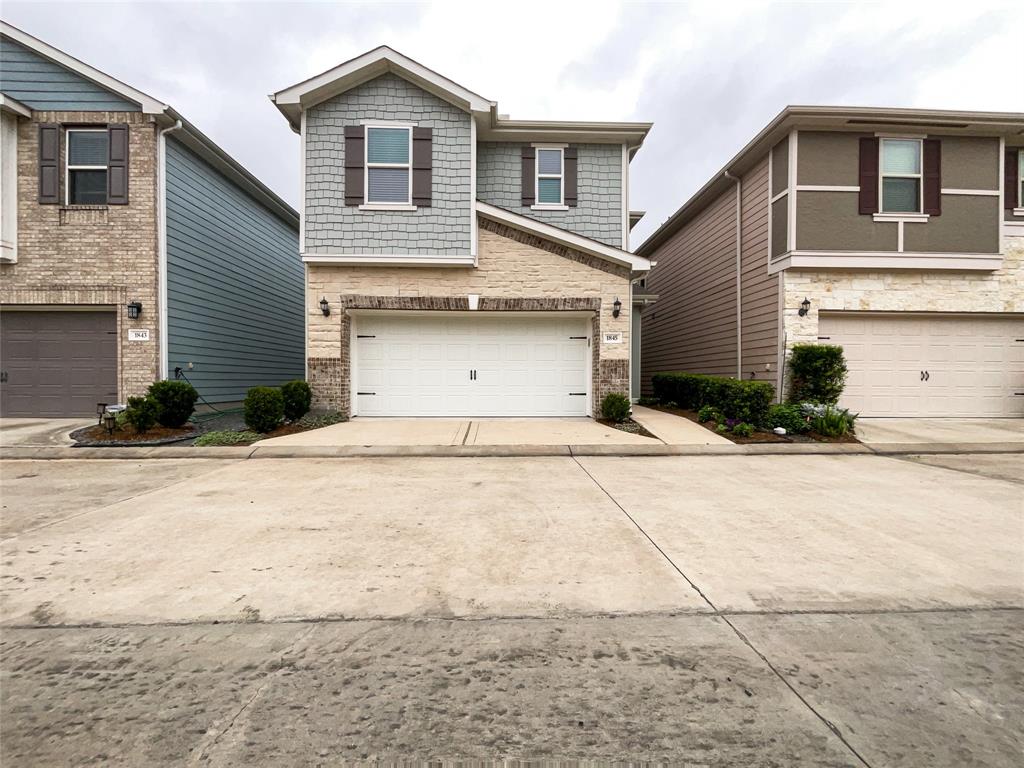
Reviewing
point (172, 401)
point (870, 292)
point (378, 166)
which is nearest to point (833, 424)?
point (870, 292)

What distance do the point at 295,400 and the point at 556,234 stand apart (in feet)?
19.5

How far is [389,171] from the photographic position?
958 centimetres

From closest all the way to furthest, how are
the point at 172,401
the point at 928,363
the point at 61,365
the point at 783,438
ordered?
the point at 783,438 → the point at 172,401 → the point at 61,365 → the point at 928,363

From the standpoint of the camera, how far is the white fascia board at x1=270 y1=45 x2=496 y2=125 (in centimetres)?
907

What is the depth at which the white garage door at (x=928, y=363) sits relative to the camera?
32.6 feet

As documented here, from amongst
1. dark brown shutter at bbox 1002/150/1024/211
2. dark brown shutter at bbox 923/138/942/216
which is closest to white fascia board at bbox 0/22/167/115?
dark brown shutter at bbox 923/138/942/216

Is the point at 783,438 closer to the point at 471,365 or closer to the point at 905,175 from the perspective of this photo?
the point at 471,365

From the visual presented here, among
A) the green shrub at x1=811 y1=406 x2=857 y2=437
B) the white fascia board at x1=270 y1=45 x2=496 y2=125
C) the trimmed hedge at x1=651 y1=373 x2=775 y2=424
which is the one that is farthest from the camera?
the white fascia board at x1=270 y1=45 x2=496 y2=125

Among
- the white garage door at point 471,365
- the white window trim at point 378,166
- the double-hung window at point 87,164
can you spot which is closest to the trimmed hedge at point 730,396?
the white garage door at point 471,365

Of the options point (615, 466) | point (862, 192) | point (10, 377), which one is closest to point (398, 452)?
point (615, 466)

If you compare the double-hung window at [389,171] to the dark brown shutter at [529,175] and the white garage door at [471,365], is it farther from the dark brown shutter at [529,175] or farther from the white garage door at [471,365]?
the dark brown shutter at [529,175]

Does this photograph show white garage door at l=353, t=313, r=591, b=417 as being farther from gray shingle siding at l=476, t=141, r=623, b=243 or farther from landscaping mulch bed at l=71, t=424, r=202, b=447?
landscaping mulch bed at l=71, t=424, r=202, b=447

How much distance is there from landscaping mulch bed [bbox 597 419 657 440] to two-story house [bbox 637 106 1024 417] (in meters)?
3.18

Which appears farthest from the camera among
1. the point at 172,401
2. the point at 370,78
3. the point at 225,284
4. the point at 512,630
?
the point at 225,284
